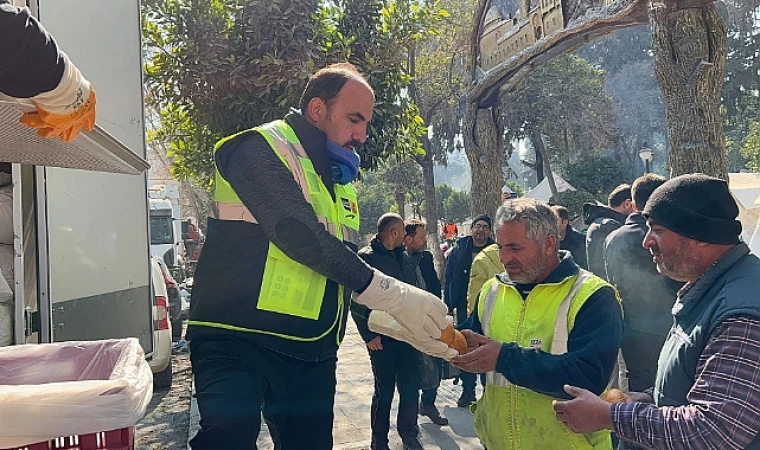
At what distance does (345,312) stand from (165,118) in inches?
240

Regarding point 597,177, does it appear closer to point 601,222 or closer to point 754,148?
point 754,148

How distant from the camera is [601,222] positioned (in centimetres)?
525

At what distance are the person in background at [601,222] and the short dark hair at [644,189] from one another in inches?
29.5

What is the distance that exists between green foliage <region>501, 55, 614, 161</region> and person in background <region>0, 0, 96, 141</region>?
21.5 metres

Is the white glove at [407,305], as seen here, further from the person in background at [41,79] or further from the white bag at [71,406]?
the person in background at [41,79]

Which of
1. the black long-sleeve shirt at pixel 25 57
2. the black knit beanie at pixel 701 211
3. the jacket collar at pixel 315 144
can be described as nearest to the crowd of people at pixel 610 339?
the black knit beanie at pixel 701 211

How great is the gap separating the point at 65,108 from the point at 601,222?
4.39 metres

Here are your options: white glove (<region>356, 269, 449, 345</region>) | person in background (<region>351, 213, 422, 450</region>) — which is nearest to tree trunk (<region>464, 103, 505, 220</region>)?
person in background (<region>351, 213, 422, 450</region>)

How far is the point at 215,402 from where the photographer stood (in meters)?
2.11

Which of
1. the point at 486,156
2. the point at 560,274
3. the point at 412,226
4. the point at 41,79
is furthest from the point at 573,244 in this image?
the point at 41,79

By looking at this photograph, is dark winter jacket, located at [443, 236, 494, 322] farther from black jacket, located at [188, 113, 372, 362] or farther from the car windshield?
the car windshield

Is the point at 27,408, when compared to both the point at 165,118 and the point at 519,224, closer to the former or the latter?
the point at 519,224

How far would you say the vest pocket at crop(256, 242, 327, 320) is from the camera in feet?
7.37

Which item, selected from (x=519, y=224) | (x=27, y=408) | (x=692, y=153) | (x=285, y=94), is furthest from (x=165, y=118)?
(x=27, y=408)
